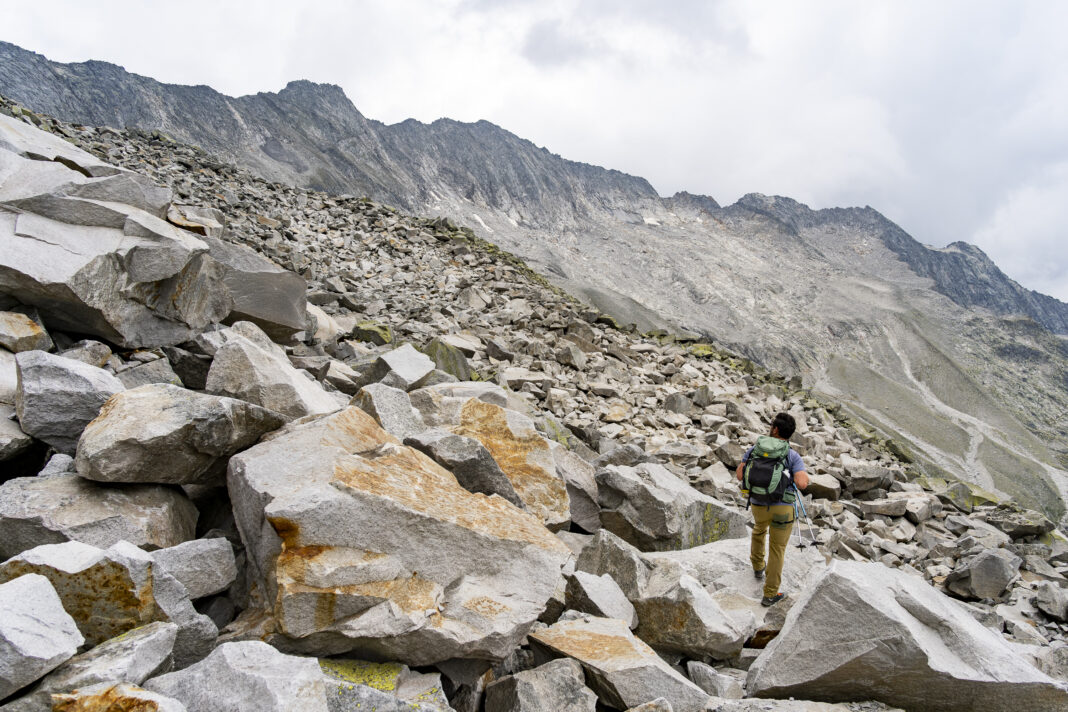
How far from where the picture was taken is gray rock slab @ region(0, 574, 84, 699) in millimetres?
2549

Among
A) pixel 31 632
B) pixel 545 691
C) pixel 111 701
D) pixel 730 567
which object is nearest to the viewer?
pixel 111 701

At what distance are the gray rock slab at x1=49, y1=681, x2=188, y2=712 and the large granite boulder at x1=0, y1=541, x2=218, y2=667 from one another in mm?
692

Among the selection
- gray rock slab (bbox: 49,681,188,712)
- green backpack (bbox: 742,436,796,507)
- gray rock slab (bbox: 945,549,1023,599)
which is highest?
green backpack (bbox: 742,436,796,507)

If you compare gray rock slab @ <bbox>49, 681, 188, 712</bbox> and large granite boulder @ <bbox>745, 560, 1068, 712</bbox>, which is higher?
large granite boulder @ <bbox>745, 560, 1068, 712</bbox>

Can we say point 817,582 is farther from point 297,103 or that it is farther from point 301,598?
point 297,103

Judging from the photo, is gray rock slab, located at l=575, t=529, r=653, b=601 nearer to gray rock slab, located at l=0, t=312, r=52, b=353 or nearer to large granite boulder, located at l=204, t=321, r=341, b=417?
large granite boulder, located at l=204, t=321, r=341, b=417

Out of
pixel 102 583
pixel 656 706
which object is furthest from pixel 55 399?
pixel 656 706

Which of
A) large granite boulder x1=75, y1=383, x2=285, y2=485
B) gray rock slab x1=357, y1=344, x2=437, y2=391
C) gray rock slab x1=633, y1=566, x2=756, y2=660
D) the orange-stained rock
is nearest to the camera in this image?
large granite boulder x1=75, y1=383, x2=285, y2=485

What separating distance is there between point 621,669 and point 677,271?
488 feet

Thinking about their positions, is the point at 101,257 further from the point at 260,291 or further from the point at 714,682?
the point at 714,682

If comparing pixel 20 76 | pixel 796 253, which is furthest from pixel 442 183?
pixel 796 253

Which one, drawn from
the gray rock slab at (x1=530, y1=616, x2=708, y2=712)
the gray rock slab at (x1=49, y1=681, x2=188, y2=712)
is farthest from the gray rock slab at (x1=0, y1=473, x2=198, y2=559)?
the gray rock slab at (x1=530, y1=616, x2=708, y2=712)

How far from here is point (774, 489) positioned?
21.4 feet

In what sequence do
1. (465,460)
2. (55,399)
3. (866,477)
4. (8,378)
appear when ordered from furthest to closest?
(866,477) < (465,460) < (8,378) < (55,399)
